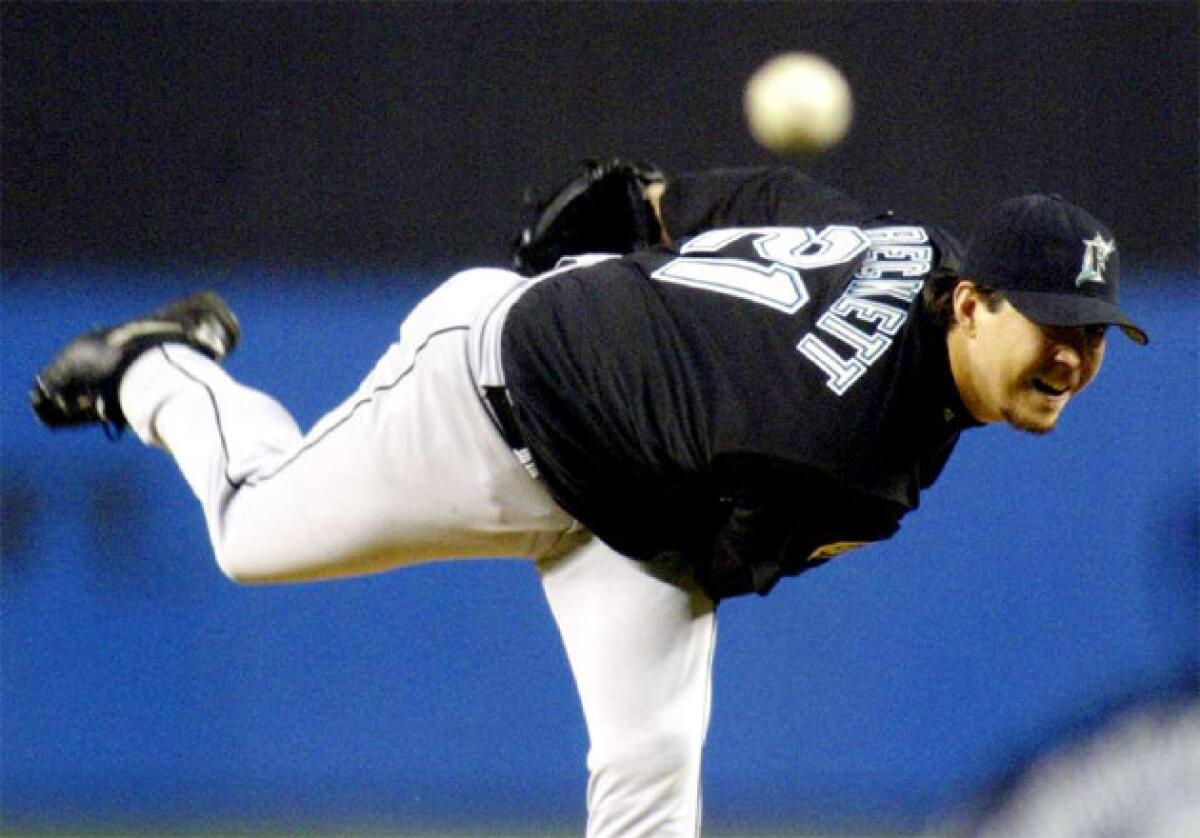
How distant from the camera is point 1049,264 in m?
2.10

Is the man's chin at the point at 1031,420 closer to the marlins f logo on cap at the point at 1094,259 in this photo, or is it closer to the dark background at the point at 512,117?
the marlins f logo on cap at the point at 1094,259

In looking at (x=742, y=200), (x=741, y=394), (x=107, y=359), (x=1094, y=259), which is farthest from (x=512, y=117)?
(x=1094, y=259)

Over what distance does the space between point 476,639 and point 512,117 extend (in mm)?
974

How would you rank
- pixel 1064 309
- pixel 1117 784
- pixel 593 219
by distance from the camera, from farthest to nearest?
pixel 1117 784 → pixel 593 219 → pixel 1064 309

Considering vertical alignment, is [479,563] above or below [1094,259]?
below

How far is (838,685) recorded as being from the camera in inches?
143

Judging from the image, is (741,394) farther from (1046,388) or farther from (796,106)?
(796,106)

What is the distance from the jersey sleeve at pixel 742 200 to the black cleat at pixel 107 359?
64cm

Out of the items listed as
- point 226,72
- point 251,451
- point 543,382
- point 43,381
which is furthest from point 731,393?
point 226,72

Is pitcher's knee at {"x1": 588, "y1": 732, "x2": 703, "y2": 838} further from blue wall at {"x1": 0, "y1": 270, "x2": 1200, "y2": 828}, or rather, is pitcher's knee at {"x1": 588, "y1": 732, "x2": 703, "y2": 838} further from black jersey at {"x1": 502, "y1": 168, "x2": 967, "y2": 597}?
blue wall at {"x1": 0, "y1": 270, "x2": 1200, "y2": 828}

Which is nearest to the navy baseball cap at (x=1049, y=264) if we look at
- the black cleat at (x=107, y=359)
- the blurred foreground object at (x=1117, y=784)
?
the black cleat at (x=107, y=359)

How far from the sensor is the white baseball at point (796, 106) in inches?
146

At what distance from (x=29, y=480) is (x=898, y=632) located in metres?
1.62

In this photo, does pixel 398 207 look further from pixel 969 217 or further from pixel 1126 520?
pixel 1126 520
